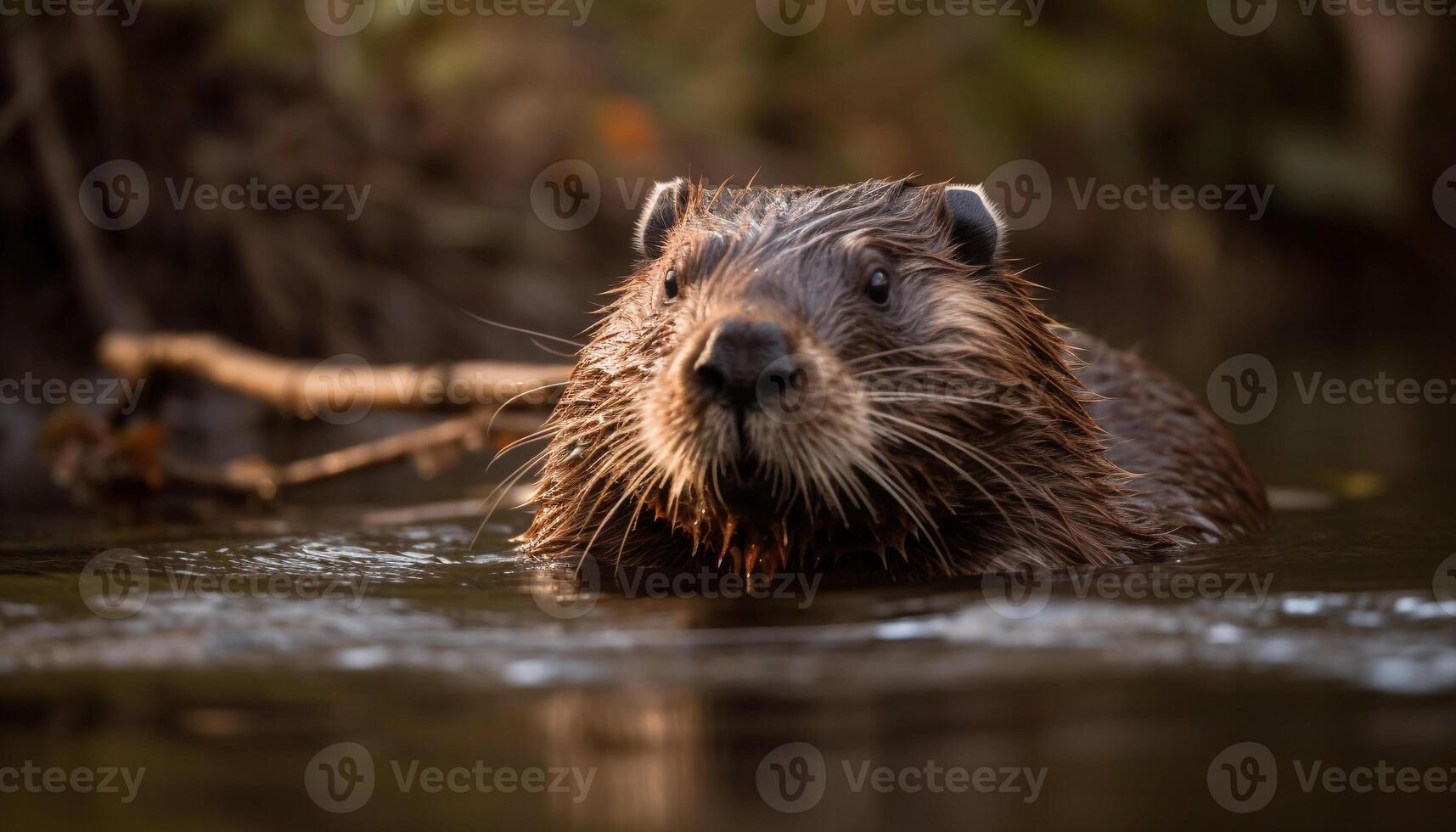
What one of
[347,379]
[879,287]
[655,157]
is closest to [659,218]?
[879,287]

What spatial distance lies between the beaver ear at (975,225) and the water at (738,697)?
877 millimetres

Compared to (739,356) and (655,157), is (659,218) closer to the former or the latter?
(739,356)

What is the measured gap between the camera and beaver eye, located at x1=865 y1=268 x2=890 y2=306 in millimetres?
4102

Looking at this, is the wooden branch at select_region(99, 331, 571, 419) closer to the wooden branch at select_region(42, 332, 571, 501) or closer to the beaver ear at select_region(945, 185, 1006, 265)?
the wooden branch at select_region(42, 332, 571, 501)

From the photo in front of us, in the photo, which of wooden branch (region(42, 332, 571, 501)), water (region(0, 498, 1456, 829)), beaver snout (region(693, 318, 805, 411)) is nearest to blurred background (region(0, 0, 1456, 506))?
wooden branch (region(42, 332, 571, 501))

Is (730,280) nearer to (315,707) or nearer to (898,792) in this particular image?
(315,707)

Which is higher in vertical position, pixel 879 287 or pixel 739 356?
pixel 879 287

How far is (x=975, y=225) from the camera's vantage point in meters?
4.36

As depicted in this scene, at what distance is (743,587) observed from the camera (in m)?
4.02

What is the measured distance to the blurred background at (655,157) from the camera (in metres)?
9.59

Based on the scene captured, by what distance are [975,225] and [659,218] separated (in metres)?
0.89

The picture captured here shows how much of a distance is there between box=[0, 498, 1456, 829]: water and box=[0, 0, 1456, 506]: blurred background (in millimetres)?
1984

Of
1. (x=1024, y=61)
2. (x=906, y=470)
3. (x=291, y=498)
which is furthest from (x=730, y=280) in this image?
(x=1024, y=61)

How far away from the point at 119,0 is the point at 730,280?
683cm
